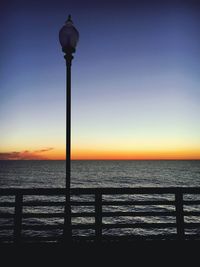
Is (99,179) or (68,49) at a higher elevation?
(68,49)
